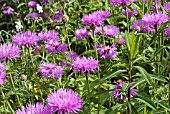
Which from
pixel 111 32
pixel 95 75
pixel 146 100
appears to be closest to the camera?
pixel 146 100

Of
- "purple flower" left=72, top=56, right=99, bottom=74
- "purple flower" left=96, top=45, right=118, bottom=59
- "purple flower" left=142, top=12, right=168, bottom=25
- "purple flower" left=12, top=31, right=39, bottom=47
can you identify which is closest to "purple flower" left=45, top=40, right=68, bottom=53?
"purple flower" left=12, top=31, right=39, bottom=47

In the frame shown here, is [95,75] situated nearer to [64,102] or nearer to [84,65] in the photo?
[84,65]

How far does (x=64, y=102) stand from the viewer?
5.47 feet

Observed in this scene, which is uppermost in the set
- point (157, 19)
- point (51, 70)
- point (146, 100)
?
point (157, 19)

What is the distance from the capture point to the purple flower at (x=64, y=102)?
5.43 ft

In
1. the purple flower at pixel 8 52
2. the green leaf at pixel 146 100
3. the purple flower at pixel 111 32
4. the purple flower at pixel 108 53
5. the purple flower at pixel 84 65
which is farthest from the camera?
the purple flower at pixel 111 32

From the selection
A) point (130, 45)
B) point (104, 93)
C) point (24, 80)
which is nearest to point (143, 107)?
point (104, 93)

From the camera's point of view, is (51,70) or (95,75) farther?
(95,75)

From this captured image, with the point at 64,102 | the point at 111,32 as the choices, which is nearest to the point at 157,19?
the point at 111,32

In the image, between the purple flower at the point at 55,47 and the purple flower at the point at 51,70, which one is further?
the purple flower at the point at 55,47

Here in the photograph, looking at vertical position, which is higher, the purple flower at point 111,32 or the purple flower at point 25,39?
the purple flower at point 25,39

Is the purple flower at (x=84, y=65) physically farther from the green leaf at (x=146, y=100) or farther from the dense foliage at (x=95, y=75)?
the green leaf at (x=146, y=100)

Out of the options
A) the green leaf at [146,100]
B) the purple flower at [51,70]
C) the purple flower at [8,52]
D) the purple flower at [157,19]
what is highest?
the purple flower at [157,19]

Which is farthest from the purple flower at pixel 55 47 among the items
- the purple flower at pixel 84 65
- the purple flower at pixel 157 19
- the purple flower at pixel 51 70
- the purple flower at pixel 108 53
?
the purple flower at pixel 157 19
